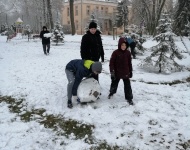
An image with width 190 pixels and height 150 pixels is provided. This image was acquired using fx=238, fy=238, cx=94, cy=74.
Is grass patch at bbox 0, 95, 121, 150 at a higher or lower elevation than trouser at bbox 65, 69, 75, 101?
lower

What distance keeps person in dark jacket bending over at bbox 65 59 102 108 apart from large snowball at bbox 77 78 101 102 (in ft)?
0.48

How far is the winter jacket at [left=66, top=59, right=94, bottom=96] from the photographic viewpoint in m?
5.71

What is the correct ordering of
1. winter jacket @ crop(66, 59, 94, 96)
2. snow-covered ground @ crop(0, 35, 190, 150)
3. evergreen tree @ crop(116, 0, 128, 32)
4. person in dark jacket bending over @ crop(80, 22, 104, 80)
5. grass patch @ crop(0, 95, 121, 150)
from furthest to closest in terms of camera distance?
evergreen tree @ crop(116, 0, 128, 32) → person in dark jacket bending over @ crop(80, 22, 104, 80) → winter jacket @ crop(66, 59, 94, 96) → grass patch @ crop(0, 95, 121, 150) → snow-covered ground @ crop(0, 35, 190, 150)

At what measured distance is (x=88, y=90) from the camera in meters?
6.06

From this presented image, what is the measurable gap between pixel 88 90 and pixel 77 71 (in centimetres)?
62

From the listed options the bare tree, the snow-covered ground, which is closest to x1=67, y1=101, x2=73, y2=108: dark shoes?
the snow-covered ground

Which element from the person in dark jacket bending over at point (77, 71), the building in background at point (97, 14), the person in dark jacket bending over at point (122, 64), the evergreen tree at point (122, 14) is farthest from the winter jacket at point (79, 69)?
the building in background at point (97, 14)

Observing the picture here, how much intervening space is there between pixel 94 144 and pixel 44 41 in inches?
440

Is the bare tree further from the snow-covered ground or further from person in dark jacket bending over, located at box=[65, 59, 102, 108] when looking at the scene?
person in dark jacket bending over, located at box=[65, 59, 102, 108]

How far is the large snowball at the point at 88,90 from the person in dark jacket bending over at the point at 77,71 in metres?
0.15

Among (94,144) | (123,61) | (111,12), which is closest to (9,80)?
(123,61)

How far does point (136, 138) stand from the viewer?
15.3 feet

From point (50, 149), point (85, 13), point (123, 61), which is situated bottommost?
point (50, 149)

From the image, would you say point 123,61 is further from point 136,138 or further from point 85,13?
point 85,13
